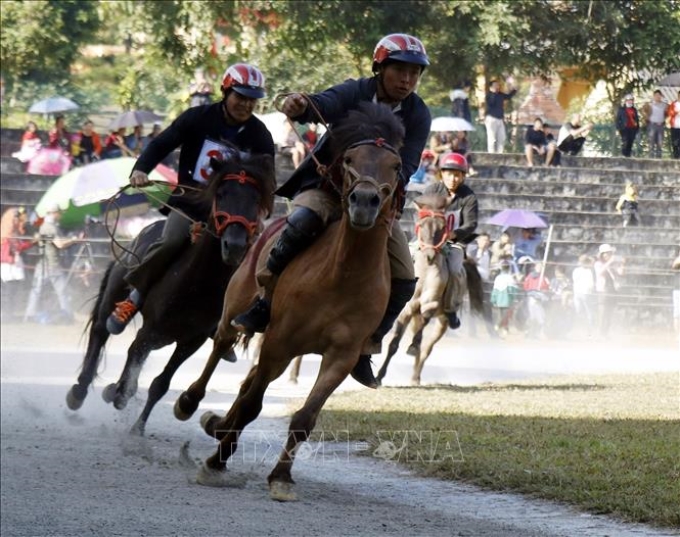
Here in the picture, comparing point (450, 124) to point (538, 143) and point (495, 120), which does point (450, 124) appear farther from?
point (538, 143)

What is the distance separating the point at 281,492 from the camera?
8562 mm

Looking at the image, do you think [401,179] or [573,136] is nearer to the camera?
[401,179]

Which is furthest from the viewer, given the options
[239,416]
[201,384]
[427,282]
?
[427,282]

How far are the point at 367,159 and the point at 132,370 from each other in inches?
161

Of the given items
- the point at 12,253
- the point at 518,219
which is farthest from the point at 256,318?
the point at 12,253

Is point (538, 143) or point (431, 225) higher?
point (538, 143)

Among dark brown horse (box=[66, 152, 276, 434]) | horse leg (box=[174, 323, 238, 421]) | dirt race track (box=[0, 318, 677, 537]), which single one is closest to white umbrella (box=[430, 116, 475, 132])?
dirt race track (box=[0, 318, 677, 537])

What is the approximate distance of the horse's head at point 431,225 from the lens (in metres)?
16.1

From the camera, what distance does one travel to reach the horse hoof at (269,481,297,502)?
337 inches

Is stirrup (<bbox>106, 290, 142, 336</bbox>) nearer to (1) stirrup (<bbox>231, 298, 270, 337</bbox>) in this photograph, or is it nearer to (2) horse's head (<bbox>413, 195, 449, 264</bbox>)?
(1) stirrup (<bbox>231, 298, 270, 337</bbox>)

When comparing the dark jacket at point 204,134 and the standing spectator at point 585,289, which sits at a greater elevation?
the dark jacket at point 204,134

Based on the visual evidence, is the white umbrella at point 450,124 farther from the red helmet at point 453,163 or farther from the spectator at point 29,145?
the red helmet at point 453,163

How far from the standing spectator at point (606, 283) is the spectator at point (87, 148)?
9.74 meters

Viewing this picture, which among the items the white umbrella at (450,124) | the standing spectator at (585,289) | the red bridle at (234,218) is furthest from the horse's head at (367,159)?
the white umbrella at (450,124)
